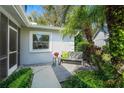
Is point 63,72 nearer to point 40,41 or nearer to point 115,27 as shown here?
point 40,41

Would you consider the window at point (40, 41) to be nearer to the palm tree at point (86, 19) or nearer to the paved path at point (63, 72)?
the paved path at point (63, 72)

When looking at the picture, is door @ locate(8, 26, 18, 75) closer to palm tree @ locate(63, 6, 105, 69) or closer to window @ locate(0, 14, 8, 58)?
window @ locate(0, 14, 8, 58)

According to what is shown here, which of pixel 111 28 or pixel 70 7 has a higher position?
pixel 70 7

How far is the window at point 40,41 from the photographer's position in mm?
15227

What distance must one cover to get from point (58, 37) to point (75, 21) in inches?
307

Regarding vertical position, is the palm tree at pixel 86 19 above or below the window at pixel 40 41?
above

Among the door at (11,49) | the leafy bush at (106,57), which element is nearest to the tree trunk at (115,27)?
the leafy bush at (106,57)

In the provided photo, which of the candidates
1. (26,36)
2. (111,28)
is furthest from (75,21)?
(26,36)

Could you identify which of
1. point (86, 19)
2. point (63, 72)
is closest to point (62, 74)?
point (63, 72)

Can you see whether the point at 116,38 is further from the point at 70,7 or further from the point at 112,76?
the point at 70,7

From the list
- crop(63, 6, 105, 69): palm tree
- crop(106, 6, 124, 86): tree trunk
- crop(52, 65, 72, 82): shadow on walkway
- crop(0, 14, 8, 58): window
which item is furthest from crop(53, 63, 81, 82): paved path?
crop(106, 6, 124, 86): tree trunk

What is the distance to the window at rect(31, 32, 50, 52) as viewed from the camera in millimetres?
15227

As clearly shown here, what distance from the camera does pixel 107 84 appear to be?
6.98 metres

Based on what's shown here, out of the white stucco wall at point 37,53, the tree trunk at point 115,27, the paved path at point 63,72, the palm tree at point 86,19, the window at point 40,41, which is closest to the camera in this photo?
the tree trunk at point 115,27
